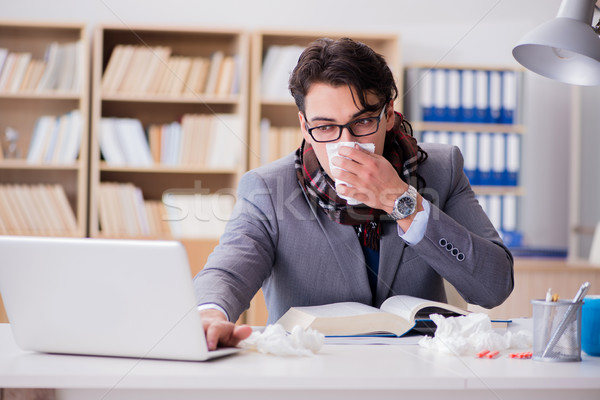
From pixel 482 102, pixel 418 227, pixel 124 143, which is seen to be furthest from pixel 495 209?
pixel 418 227

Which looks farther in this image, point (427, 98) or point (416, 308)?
point (427, 98)

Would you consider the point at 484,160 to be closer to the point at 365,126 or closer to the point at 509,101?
the point at 509,101

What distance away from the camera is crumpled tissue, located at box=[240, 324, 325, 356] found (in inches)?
36.4

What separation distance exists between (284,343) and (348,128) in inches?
21.9

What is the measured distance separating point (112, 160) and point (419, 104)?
1.64m

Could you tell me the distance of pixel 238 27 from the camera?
3393mm

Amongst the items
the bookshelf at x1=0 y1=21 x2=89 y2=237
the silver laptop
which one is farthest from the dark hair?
the bookshelf at x1=0 y1=21 x2=89 y2=237

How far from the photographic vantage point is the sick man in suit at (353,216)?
131cm

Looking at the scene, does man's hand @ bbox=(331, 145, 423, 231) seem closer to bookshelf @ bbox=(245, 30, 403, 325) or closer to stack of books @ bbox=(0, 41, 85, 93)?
bookshelf @ bbox=(245, 30, 403, 325)

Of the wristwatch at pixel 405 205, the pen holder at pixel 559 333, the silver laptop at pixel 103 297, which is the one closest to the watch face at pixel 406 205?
the wristwatch at pixel 405 205

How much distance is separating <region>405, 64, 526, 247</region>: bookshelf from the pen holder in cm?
246

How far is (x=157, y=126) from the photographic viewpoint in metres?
3.40

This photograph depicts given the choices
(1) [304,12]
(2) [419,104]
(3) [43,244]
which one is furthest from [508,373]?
(1) [304,12]

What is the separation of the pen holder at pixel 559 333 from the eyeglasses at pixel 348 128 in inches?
22.1
